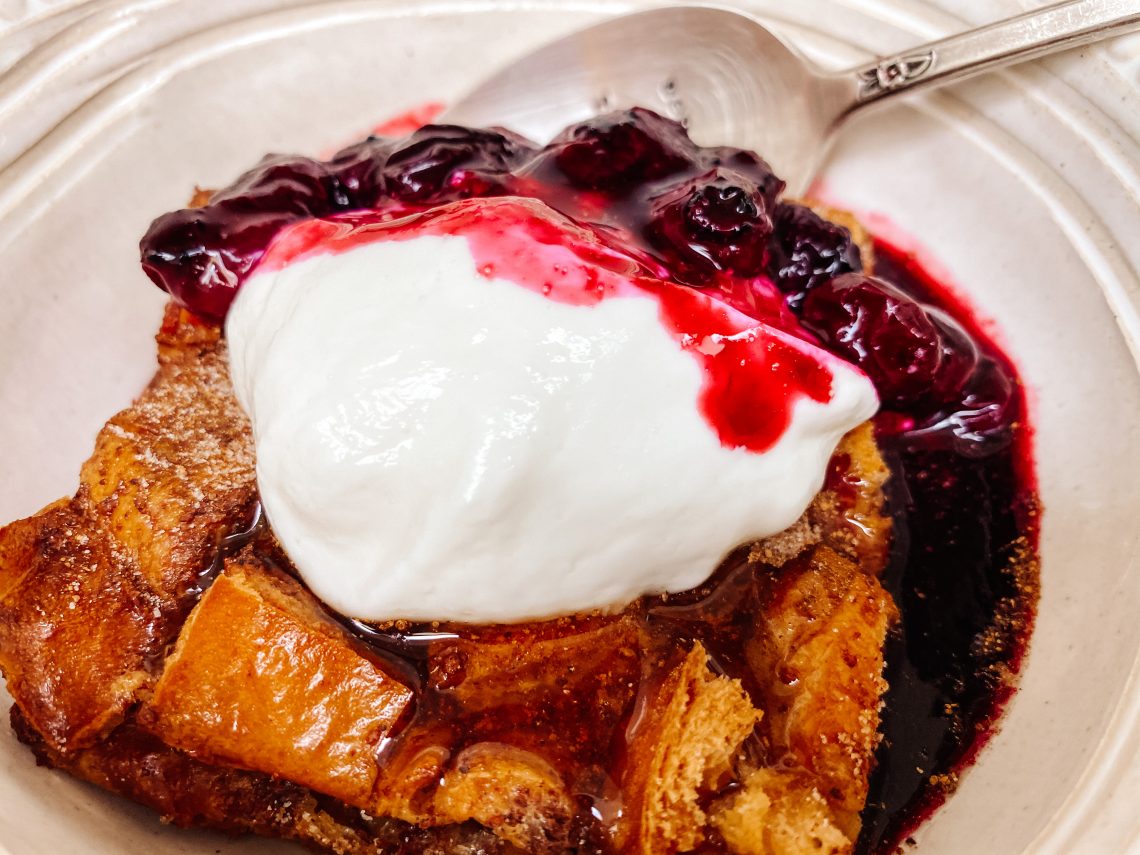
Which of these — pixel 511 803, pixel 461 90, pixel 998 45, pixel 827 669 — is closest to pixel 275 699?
pixel 511 803

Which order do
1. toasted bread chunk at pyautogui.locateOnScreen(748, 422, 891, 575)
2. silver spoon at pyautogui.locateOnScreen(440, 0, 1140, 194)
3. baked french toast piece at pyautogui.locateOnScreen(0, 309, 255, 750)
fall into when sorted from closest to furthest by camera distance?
baked french toast piece at pyautogui.locateOnScreen(0, 309, 255, 750)
toasted bread chunk at pyautogui.locateOnScreen(748, 422, 891, 575)
silver spoon at pyautogui.locateOnScreen(440, 0, 1140, 194)

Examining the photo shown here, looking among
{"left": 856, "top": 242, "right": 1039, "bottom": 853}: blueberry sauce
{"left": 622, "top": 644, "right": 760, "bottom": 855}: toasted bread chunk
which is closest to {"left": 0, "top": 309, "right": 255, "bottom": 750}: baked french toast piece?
{"left": 622, "top": 644, "right": 760, "bottom": 855}: toasted bread chunk

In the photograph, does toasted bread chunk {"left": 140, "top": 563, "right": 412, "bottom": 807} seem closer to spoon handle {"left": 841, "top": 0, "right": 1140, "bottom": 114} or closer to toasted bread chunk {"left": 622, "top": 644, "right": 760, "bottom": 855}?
toasted bread chunk {"left": 622, "top": 644, "right": 760, "bottom": 855}

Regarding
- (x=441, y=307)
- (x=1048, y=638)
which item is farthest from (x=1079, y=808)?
(x=441, y=307)

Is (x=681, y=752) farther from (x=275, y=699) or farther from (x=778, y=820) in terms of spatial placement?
(x=275, y=699)

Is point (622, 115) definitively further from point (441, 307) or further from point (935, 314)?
point (935, 314)

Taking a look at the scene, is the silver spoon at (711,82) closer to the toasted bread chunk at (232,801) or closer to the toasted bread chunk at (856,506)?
the toasted bread chunk at (856,506)

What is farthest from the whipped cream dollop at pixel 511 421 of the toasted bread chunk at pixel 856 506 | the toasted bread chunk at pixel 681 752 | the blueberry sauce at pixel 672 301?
the toasted bread chunk at pixel 856 506
